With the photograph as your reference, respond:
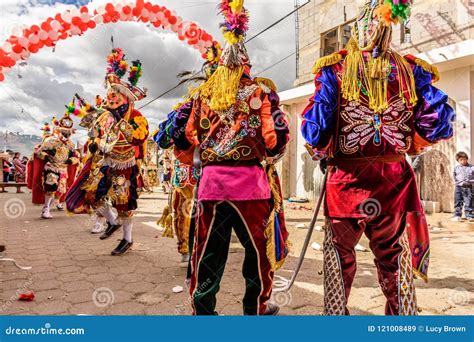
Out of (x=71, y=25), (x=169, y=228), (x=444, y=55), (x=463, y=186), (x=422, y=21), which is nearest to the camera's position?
(x=169, y=228)

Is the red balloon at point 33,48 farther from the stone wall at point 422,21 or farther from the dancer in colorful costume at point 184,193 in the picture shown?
the stone wall at point 422,21

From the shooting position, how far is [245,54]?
2.52m

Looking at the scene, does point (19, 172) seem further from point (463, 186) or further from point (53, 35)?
point (463, 186)

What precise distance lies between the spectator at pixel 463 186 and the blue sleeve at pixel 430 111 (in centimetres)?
705

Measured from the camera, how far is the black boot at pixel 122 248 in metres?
4.74

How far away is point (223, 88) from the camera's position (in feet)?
7.84

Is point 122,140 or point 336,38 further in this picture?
point 336,38

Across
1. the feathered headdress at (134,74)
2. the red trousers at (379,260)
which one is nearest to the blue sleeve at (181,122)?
the red trousers at (379,260)

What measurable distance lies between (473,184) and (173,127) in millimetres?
8218

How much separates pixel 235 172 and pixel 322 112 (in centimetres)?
70

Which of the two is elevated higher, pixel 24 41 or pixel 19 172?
pixel 24 41

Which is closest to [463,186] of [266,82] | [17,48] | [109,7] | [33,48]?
[266,82]

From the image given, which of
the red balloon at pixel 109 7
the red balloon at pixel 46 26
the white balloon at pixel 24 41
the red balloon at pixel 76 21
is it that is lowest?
the white balloon at pixel 24 41

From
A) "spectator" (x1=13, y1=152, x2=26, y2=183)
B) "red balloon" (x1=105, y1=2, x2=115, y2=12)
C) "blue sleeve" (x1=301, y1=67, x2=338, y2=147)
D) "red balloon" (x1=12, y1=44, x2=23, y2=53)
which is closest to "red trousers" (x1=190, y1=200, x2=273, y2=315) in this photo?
"blue sleeve" (x1=301, y1=67, x2=338, y2=147)
